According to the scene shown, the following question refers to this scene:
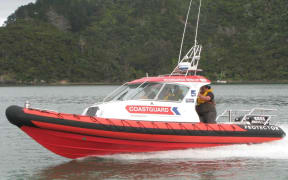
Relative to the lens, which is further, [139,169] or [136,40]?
[136,40]

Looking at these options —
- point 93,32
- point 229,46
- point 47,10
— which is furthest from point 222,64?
point 47,10

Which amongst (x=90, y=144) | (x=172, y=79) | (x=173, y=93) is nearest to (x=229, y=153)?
(x=173, y=93)

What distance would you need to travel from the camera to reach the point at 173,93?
12.2m

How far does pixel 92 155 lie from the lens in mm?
11805

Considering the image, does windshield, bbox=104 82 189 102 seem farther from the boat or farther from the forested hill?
the forested hill

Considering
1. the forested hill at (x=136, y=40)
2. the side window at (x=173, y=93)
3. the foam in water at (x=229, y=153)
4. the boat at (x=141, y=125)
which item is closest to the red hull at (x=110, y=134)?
the boat at (x=141, y=125)

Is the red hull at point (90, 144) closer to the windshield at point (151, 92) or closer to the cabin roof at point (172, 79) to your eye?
the windshield at point (151, 92)

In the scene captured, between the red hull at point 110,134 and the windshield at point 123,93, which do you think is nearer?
the red hull at point 110,134

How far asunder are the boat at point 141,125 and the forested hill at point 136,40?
6867 cm

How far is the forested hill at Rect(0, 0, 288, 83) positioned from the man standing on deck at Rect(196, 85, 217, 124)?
225ft

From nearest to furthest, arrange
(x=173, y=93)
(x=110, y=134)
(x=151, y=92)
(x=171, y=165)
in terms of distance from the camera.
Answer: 1. (x=110, y=134)
2. (x=171, y=165)
3. (x=151, y=92)
4. (x=173, y=93)

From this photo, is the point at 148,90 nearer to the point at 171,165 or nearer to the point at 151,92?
the point at 151,92

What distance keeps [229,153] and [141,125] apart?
91.1 inches

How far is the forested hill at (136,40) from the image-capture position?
87625mm
